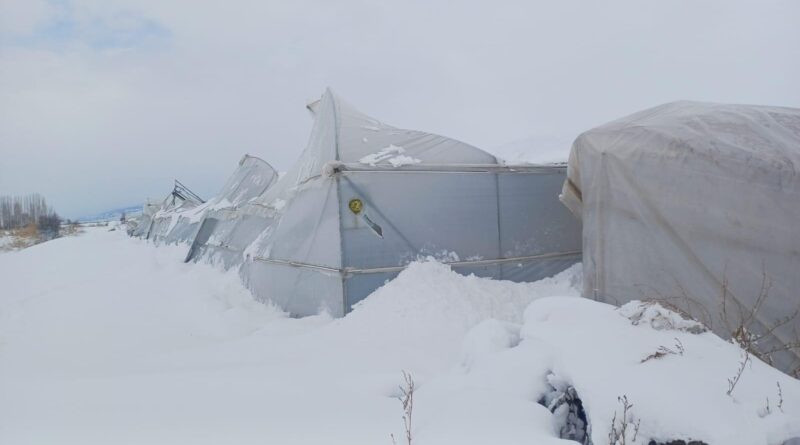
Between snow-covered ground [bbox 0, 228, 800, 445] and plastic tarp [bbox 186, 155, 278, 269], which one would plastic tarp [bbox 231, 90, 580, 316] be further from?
plastic tarp [bbox 186, 155, 278, 269]

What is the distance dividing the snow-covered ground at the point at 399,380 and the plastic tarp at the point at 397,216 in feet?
2.04

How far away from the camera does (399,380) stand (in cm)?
387

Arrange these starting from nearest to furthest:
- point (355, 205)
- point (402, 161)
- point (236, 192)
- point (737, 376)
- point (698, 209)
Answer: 1. point (737, 376)
2. point (698, 209)
3. point (355, 205)
4. point (402, 161)
5. point (236, 192)

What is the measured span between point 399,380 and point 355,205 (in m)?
3.01

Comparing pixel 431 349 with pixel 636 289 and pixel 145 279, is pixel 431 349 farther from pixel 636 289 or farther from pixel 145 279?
pixel 145 279

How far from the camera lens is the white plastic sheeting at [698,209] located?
4.37 meters

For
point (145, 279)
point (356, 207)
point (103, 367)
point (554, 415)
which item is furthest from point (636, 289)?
point (145, 279)

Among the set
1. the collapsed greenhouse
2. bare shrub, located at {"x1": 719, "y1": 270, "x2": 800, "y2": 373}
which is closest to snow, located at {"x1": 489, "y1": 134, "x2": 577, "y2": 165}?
the collapsed greenhouse

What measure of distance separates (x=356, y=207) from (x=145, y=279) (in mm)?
7084

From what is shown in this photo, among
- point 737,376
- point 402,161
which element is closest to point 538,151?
point 402,161

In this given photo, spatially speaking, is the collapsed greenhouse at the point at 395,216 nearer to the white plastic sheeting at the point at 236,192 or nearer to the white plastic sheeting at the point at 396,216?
the white plastic sheeting at the point at 396,216

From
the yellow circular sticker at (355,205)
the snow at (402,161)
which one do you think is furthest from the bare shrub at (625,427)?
the snow at (402,161)

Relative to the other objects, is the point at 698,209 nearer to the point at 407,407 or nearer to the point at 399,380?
the point at 399,380

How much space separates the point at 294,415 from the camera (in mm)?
3148
